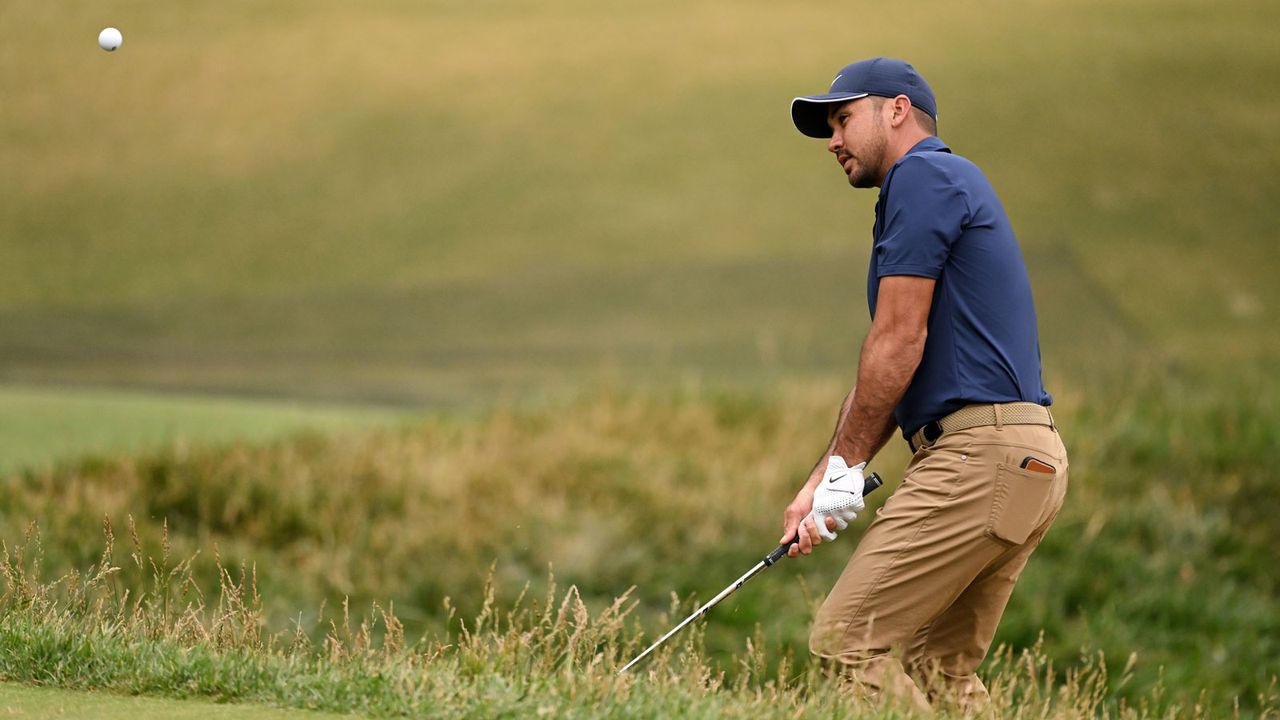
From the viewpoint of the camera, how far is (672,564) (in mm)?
13617

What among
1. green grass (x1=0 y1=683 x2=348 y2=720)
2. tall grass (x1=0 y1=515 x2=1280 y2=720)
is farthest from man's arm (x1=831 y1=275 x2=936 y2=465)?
green grass (x1=0 y1=683 x2=348 y2=720)

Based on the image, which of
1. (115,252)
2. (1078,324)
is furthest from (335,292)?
(1078,324)

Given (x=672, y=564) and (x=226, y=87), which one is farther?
(x=226, y=87)

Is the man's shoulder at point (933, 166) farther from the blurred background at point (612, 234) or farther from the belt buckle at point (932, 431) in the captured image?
the blurred background at point (612, 234)

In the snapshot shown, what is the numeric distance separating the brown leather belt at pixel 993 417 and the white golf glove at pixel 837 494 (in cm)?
31

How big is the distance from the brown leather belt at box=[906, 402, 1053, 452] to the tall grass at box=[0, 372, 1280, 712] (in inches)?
231

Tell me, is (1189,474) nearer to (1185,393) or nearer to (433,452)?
(1185,393)

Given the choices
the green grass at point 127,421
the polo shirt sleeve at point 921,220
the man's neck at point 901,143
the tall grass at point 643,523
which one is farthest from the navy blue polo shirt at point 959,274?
the green grass at point 127,421

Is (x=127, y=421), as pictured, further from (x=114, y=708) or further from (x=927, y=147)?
(x=927, y=147)

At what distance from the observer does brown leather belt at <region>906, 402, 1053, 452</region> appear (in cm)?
514

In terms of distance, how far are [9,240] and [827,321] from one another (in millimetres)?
10042

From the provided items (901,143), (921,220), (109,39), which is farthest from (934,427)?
(109,39)

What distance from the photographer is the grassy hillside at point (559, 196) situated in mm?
19172

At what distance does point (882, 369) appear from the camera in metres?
5.07
